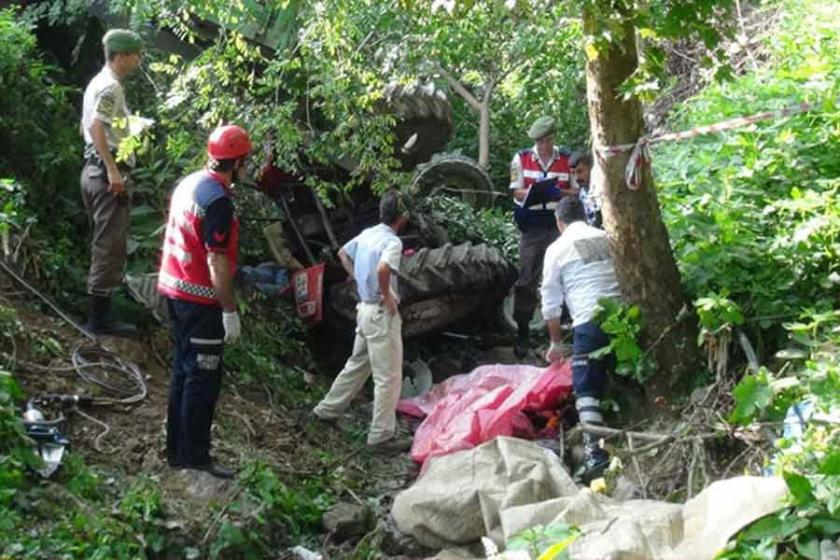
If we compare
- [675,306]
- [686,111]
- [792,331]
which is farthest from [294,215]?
[792,331]

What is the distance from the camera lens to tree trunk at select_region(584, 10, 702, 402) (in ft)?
21.5

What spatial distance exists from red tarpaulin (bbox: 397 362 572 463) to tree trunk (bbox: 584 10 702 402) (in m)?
0.75

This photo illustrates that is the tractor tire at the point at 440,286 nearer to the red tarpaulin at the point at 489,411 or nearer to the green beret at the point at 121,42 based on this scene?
the red tarpaulin at the point at 489,411

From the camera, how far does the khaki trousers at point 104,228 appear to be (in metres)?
7.15

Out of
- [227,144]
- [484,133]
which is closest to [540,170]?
[227,144]

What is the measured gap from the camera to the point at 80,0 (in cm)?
933

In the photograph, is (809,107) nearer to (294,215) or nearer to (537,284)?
(537,284)

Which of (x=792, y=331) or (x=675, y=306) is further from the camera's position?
(x=675, y=306)

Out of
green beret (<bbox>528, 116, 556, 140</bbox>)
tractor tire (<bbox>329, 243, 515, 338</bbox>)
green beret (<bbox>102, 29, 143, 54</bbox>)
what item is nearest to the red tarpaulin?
tractor tire (<bbox>329, 243, 515, 338</bbox>)

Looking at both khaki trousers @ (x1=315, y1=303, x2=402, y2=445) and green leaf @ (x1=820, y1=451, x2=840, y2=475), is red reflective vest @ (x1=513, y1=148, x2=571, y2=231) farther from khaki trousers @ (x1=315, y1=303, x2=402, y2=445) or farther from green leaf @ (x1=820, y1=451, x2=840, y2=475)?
green leaf @ (x1=820, y1=451, x2=840, y2=475)

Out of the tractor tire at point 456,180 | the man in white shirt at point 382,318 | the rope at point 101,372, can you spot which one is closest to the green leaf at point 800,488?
the man in white shirt at point 382,318

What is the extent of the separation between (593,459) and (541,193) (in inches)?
128

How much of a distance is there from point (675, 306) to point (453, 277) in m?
2.82

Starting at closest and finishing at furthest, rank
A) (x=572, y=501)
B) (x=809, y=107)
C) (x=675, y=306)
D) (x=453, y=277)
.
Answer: (x=572, y=501)
(x=675, y=306)
(x=809, y=107)
(x=453, y=277)
